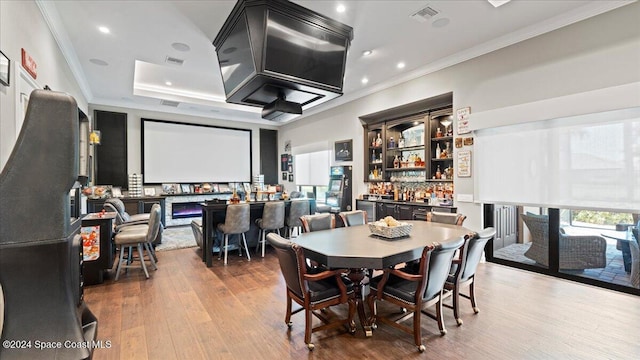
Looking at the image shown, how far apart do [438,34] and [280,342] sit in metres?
4.33

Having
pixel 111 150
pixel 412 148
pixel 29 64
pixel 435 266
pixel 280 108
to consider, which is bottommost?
pixel 435 266

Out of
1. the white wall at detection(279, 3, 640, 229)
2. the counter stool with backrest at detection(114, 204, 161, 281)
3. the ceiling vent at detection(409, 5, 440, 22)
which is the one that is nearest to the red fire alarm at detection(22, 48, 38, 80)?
the counter stool with backrest at detection(114, 204, 161, 281)

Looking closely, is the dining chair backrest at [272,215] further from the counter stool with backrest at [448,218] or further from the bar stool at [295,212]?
the counter stool with backrest at [448,218]

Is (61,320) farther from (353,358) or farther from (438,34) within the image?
(438,34)

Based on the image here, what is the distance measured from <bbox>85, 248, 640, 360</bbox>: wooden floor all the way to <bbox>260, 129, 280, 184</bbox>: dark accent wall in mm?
6067

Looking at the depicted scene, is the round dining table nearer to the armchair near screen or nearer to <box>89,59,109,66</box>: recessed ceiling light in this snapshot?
the armchair near screen

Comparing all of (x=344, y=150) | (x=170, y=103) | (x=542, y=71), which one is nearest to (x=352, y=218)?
(x=542, y=71)

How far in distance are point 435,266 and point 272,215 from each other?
11.0ft

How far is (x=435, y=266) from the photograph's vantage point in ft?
7.33

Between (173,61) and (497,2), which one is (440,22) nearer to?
(497,2)

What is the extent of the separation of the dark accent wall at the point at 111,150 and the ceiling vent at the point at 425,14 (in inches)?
294

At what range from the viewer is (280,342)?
2389 mm

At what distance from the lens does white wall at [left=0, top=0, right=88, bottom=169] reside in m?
2.19

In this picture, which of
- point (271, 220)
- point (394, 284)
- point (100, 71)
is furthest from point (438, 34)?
point (100, 71)
